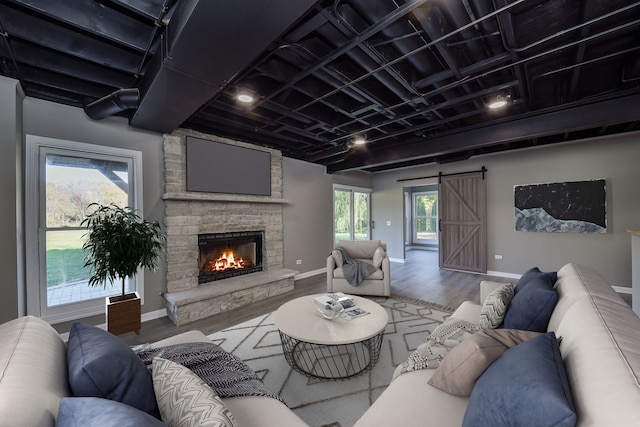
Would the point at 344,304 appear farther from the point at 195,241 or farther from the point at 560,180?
the point at 560,180

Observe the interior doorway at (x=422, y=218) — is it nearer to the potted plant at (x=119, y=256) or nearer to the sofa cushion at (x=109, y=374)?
the potted plant at (x=119, y=256)

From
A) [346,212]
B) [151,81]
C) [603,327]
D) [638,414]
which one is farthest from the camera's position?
[346,212]

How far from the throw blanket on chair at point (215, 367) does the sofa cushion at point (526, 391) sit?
36.4 inches

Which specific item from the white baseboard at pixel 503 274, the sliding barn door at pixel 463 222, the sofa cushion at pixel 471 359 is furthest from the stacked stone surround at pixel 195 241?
the white baseboard at pixel 503 274

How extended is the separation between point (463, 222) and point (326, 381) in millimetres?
5211

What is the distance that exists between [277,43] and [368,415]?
2.57m

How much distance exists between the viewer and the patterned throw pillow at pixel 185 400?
0.85 meters

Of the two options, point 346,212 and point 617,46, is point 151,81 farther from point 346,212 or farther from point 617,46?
point 346,212

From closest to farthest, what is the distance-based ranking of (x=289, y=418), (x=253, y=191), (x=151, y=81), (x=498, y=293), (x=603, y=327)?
(x=603, y=327), (x=289, y=418), (x=498, y=293), (x=151, y=81), (x=253, y=191)

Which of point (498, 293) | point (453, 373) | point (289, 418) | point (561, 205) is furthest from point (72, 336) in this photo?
point (561, 205)

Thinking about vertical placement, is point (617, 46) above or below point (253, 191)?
above

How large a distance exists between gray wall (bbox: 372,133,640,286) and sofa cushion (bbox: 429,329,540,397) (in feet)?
16.4

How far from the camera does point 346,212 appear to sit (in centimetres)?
706

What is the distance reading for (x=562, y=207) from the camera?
476cm
